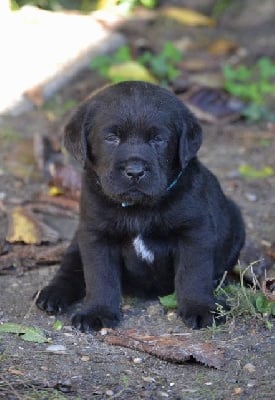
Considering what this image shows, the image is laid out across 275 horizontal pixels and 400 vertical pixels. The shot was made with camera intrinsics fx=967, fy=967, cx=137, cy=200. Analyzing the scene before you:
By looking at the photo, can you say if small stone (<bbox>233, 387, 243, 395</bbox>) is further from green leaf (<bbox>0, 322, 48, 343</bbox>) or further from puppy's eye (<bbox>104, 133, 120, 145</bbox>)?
puppy's eye (<bbox>104, 133, 120, 145</bbox>)

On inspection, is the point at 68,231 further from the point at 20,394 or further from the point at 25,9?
the point at 25,9

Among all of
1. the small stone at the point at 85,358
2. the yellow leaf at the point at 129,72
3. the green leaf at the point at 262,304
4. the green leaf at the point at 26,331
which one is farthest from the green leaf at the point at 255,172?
the small stone at the point at 85,358

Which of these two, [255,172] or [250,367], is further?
[255,172]

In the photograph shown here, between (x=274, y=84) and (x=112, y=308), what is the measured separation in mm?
4635

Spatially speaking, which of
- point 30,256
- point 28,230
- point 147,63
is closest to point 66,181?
point 28,230

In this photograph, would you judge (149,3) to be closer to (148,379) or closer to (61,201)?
(61,201)

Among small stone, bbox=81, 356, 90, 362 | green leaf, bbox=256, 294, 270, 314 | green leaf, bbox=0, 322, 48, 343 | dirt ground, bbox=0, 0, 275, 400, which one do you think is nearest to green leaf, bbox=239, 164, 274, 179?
dirt ground, bbox=0, 0, 275, 400

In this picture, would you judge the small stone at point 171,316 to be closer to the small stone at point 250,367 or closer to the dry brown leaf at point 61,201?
the small stone at point 250,367

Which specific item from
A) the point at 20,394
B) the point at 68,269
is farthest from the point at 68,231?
the point at 20,394

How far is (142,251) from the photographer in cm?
488

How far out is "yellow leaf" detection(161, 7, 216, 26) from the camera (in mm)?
10453

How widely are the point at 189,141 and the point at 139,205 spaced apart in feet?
1.33

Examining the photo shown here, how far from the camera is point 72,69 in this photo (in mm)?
8812

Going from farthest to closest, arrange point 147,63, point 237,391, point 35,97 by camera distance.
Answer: point 147,63, point 35,97, point 237,391
